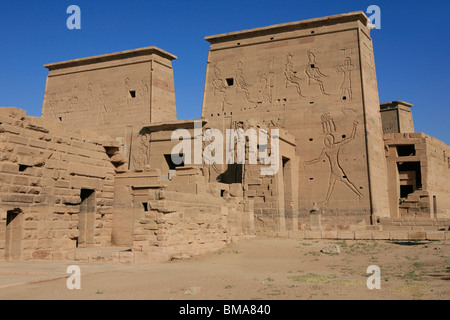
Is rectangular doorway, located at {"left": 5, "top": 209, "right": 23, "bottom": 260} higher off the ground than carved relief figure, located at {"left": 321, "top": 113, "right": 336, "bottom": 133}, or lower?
lower

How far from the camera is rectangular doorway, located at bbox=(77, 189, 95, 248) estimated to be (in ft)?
46.7

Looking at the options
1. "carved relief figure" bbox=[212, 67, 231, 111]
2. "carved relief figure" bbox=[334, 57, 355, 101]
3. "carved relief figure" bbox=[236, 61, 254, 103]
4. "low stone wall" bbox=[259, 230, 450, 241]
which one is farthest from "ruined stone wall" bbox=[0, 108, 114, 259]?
"carved relief figure" bbox=[334, 57, 355, 101]

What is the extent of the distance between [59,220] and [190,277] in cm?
625

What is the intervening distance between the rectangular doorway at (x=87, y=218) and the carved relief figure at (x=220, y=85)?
8745 millimetres

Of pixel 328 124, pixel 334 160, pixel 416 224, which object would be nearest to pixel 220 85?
pixel 328 124

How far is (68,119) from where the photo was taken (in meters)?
25.0

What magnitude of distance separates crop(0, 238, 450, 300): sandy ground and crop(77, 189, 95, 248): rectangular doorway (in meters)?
4.56

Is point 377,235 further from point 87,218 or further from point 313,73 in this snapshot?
point 87,218

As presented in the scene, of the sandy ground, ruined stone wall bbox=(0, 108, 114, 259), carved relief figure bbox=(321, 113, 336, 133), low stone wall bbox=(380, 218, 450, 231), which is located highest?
carved relief figure bbox=(321, 113, 336, 133)

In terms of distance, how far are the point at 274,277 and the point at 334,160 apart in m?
11.7

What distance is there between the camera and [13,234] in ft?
37.0

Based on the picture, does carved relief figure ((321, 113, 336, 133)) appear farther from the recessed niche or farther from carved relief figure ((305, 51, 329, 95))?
the recessed niche

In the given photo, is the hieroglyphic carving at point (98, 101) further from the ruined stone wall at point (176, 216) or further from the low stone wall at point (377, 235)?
the low stone wall at point (377, 235)
